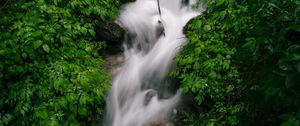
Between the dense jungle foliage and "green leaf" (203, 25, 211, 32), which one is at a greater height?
"green leaf" (203, 25, 211, 32)

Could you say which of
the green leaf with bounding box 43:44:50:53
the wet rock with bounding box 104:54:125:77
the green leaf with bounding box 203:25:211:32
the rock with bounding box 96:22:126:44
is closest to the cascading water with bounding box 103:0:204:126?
the wet rock with bounding box 104:54:125:77

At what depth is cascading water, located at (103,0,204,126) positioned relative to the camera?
482cm

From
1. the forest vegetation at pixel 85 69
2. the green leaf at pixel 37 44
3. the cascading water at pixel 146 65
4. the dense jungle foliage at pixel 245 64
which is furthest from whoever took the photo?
the cascading water at pixel 146 65

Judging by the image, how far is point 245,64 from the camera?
392 cm

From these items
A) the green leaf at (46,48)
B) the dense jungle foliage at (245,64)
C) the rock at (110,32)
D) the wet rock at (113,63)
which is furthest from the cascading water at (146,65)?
the green leaf at (46,48)

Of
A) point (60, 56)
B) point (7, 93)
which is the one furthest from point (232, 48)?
point (7, 93)

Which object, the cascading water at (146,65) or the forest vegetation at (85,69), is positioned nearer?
the forest vegetation at (85,69)

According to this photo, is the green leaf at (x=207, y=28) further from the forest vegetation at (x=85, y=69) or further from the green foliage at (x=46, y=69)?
the green foliage at (x=46, y=69)

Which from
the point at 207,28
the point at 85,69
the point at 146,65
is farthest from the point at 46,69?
the point at 207,28

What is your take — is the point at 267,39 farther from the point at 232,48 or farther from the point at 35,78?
the point at 35,78

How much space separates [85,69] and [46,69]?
449 millimetres

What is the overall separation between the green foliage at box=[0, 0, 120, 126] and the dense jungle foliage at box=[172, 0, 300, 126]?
3.55ft

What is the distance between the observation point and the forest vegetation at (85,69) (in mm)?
3748

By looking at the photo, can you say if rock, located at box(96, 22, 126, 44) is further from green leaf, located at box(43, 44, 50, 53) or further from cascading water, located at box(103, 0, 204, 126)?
green leaf, located at box(43, 44, 50, 53)
